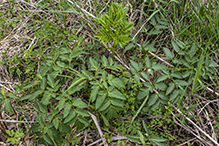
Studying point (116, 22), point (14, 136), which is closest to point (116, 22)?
point (116, 22)

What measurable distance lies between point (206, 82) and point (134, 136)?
1.25 meters

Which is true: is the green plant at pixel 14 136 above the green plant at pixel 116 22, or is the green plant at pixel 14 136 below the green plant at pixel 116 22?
below

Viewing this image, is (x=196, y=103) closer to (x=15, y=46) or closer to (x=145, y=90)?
(x=145, y=90)

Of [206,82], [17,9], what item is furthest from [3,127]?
[206,82]

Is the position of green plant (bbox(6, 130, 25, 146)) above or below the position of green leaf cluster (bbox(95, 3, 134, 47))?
below

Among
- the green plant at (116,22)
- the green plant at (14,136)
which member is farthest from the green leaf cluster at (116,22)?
the green plant at (14,136)

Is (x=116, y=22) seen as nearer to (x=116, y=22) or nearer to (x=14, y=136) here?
(x=116, y=22)

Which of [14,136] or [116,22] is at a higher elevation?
[116,22]

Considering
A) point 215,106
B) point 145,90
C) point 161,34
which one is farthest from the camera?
point 161,34

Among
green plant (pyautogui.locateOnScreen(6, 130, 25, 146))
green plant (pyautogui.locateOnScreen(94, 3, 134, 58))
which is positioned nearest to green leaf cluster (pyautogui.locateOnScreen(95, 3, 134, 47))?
green plant (pyautogui.locateOnScreen(94, 3, 134, 58))

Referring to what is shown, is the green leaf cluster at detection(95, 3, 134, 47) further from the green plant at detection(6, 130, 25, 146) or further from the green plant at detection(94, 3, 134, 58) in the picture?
the green plant at detection(6, 130, 25, 146)

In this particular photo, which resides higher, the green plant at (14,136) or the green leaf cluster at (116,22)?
the green leaf cluster at (116,22)

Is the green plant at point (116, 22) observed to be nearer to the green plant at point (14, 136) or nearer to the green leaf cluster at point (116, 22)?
the green leaf cluster at point (116, 22)

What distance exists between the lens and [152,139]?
1.83 m
